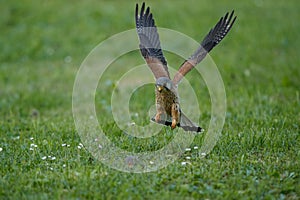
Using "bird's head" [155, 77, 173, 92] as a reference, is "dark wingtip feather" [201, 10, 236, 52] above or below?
above

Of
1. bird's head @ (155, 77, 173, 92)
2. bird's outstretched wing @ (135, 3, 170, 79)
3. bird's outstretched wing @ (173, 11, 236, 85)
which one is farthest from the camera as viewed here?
bird's outstretched wing @ (135, 3, 170, 79)

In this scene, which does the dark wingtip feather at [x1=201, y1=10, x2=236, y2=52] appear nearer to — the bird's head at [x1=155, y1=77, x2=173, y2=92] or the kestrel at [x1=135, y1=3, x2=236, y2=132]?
the kestrel at [x1=135, y1=3, x2=236, y2=132]

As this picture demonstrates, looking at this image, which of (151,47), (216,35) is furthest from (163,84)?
(216,35)

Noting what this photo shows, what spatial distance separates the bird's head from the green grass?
2.59ft

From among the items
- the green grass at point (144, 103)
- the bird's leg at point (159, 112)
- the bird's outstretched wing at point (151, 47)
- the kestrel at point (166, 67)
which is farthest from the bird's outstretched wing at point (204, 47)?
the green grass at point (144, 103)

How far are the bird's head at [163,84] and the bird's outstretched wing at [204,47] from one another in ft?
0.68

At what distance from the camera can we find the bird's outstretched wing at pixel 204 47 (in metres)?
5.46

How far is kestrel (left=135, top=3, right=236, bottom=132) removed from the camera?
547cm

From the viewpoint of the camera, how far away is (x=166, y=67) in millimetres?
5645

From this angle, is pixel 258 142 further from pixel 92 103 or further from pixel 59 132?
pixel 92 103

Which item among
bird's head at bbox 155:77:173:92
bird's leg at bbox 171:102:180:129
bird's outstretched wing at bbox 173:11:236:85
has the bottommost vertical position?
bird's leg at bbox 171:102:180:129

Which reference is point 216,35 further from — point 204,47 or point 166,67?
point 166,67

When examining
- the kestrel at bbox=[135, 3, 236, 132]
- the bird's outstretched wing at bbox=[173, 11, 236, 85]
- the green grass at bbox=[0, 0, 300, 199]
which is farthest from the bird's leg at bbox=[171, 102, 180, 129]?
the green grass at bbox=[0, 0, 300, 199]

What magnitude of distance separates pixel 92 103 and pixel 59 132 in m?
2.11
